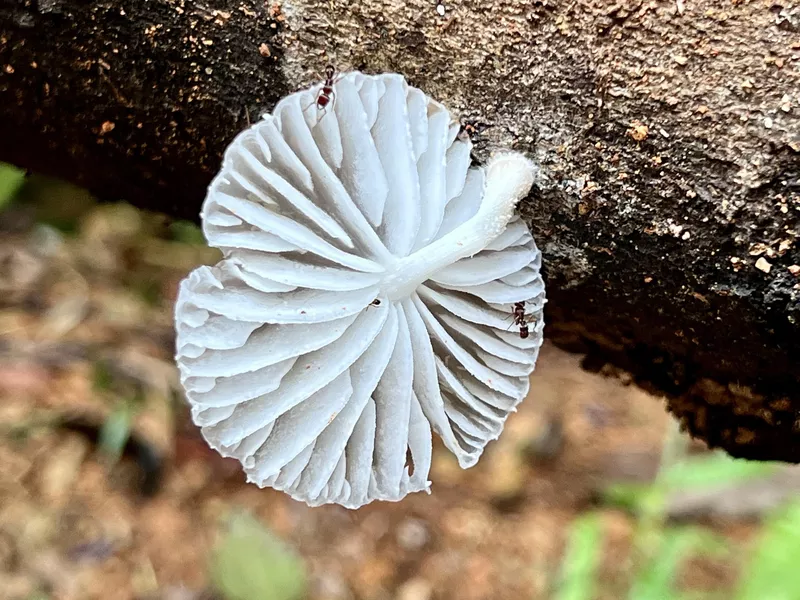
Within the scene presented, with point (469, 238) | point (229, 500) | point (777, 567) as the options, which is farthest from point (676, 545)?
point (469, 238)

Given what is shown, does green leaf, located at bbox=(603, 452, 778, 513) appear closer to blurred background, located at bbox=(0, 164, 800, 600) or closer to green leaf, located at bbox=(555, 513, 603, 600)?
blurred background, located at bbox=(0, 164, 800, 600)

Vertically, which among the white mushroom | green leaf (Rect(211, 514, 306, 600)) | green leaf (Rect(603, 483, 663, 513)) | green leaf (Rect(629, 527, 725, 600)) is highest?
the white mushroom

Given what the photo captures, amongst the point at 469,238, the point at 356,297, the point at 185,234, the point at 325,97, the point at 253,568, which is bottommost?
the point at 253,568

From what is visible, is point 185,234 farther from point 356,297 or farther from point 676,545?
point 356,297

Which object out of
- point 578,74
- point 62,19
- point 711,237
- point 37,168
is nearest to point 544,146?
point 578,74

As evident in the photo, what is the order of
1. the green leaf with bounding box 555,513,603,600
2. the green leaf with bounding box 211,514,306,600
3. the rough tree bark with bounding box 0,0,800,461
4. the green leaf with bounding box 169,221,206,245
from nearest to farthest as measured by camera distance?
1. the rough tree bark with bounding box 0,0,800,461
2. the green leaf with bounding box 211,514,306,600
3. the green leaf with bounding box 555,513,603,600
4. the green leaf with bounding box 169,221,206,245

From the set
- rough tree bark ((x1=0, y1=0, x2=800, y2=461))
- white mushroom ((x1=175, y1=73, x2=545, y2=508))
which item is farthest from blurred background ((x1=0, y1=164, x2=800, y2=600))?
white mushroom ((x1=175, y1=73, x2=545, y2=508))

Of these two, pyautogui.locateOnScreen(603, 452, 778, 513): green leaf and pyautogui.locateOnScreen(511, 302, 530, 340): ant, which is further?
pyautogui.locateOnScreen(603, 452, 778, 513): green leaf
